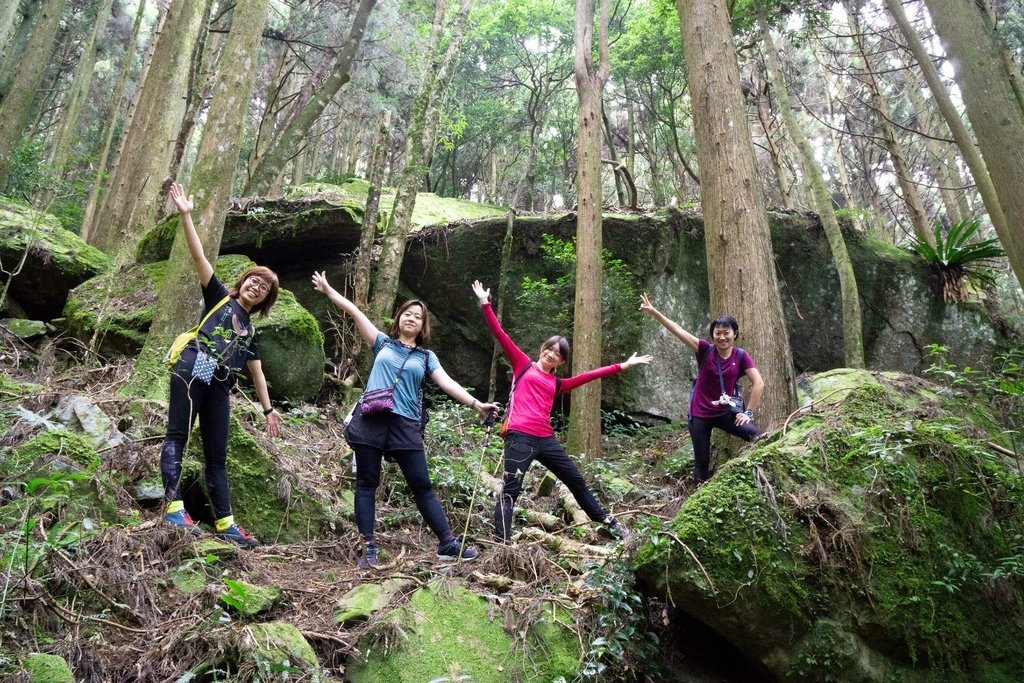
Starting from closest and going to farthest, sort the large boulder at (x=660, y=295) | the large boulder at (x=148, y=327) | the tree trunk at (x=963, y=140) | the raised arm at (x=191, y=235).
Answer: the raised arm at (x=191, y=235) < the tree trunk at (x=963, y=140) < the large boulder at (x=148, y=327) < the large boulder at (x=660, y=295)

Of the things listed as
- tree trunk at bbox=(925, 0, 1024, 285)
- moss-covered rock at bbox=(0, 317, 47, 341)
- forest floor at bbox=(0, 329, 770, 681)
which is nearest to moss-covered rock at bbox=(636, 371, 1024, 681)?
forest floor at bbox=(0, 329, 770, 681)

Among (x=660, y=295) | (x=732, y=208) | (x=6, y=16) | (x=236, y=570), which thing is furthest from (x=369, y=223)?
(x=236, y=570)

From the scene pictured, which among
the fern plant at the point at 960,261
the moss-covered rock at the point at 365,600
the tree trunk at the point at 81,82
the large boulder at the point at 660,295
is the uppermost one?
the tree trunk at the point at 81,82

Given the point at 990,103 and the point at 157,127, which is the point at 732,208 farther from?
the point at 157,127

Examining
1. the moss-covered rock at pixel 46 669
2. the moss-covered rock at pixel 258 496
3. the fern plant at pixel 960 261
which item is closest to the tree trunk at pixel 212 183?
the moss-covered rock at pixel 258 496

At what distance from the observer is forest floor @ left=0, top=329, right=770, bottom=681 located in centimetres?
298

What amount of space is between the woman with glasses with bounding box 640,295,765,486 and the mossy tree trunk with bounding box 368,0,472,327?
4.28 m

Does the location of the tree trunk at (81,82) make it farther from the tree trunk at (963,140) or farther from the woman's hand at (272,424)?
the tree trunk at (963,140)

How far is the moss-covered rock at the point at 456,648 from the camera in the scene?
10.8 ft

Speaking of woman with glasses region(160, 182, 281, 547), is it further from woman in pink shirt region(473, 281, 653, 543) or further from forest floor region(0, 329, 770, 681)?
woman in pink shirt region(473, 281, 653, 543)

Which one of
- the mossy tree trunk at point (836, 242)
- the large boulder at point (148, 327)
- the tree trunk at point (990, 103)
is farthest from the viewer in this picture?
the mossy tree trunk at point (836, 242)

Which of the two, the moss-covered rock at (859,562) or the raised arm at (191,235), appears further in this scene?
the raised arm at (191,235)

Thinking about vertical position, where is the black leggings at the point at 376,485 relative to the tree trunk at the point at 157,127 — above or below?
below

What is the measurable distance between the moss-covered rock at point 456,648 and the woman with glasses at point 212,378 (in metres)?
1.62
